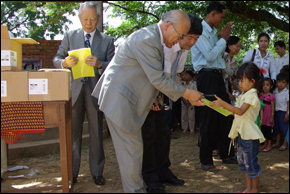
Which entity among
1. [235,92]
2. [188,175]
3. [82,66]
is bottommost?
[188,175]

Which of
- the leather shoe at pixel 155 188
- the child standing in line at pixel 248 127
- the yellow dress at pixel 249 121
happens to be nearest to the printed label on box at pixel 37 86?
the leather shoe at pixel 155 188

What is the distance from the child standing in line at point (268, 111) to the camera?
19.0 ft

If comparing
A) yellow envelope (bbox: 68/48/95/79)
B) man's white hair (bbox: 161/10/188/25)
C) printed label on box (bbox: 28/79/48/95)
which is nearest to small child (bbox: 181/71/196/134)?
yellow envelope (bbox: 68/48/95/79)

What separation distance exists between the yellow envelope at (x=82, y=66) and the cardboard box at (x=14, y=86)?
0.73 meters

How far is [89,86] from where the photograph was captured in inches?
153

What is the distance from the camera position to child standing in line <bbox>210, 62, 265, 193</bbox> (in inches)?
130

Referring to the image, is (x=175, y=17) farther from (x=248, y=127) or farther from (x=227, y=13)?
(x=227, y=13)

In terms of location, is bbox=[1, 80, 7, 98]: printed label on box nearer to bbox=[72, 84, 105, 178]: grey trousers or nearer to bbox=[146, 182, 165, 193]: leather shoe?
bbox=[72, 84, 105, 178]: grey trousers

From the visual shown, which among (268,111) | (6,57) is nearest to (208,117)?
(268,111)

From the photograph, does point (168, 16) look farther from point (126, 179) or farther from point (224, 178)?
point (224, 178)

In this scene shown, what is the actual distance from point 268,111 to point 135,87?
381cm

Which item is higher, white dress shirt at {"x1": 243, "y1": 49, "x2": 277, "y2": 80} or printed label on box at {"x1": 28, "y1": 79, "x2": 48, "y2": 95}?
white dress shirt at {"x1": 243, "y1": 49, "x2": 277, "y2": 80}

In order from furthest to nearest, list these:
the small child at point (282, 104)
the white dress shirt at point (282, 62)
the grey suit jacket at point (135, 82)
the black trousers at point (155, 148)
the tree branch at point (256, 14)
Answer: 1. the tree branch at point (256, 14)
2. the white dress shirt at point (282, 62)
3. the small child at point (282, 104)
4. the black trousers at point (155, 148)
5. the grey suit jacket at point (135, 82)

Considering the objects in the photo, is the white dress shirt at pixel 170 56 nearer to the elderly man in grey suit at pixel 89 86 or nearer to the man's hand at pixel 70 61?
the elderly man in grey suit at pixel 89 86
